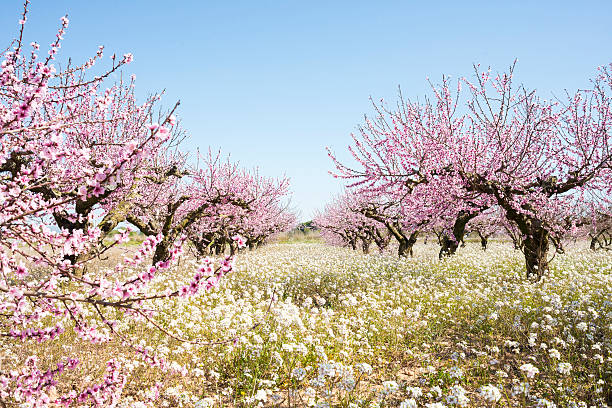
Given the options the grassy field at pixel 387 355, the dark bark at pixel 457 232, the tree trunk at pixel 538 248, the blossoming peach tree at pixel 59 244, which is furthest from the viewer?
the dark bark at pixel 457 232

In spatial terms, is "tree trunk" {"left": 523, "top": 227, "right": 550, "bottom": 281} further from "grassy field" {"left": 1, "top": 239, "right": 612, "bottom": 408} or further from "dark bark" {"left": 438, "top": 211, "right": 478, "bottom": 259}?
"dark bark" {"left": 438, "top": 211, "right": 478, "bottom": 259}

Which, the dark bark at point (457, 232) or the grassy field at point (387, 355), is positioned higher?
the dark bark at point (457, 232)

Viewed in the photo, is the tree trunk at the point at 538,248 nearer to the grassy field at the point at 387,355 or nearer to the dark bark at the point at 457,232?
the grassy field at the point at 387,355

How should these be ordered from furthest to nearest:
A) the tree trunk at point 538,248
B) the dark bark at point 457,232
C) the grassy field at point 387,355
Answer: the dark bark at point 457,232
the tree trunk at point 538,248
the grassy field at point 387,355

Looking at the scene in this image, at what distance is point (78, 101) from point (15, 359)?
8.39m

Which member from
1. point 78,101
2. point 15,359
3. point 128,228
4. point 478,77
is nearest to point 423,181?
point 478,77

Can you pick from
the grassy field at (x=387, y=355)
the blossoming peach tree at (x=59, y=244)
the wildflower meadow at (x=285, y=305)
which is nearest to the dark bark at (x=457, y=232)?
the wildflower meadow at (x=285, y=305)

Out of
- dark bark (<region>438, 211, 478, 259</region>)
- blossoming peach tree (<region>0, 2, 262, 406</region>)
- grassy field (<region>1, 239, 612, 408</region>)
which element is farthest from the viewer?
dark bark (<region>438, 211, 478, 259</region>)

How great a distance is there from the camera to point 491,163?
9898mm

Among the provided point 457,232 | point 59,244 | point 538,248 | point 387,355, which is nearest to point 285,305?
point 387,355

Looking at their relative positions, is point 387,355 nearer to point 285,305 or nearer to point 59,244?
point 285,305

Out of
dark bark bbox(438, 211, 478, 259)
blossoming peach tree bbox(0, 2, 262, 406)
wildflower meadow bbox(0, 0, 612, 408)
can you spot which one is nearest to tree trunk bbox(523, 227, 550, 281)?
wildflower meadow bbox(0, 0, 612, 408)

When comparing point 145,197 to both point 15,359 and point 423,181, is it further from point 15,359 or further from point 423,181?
point 423,181

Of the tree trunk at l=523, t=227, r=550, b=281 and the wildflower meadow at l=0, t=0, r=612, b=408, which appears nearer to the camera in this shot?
the wildflower meadow at l=0, t=0, r=612, b=408
